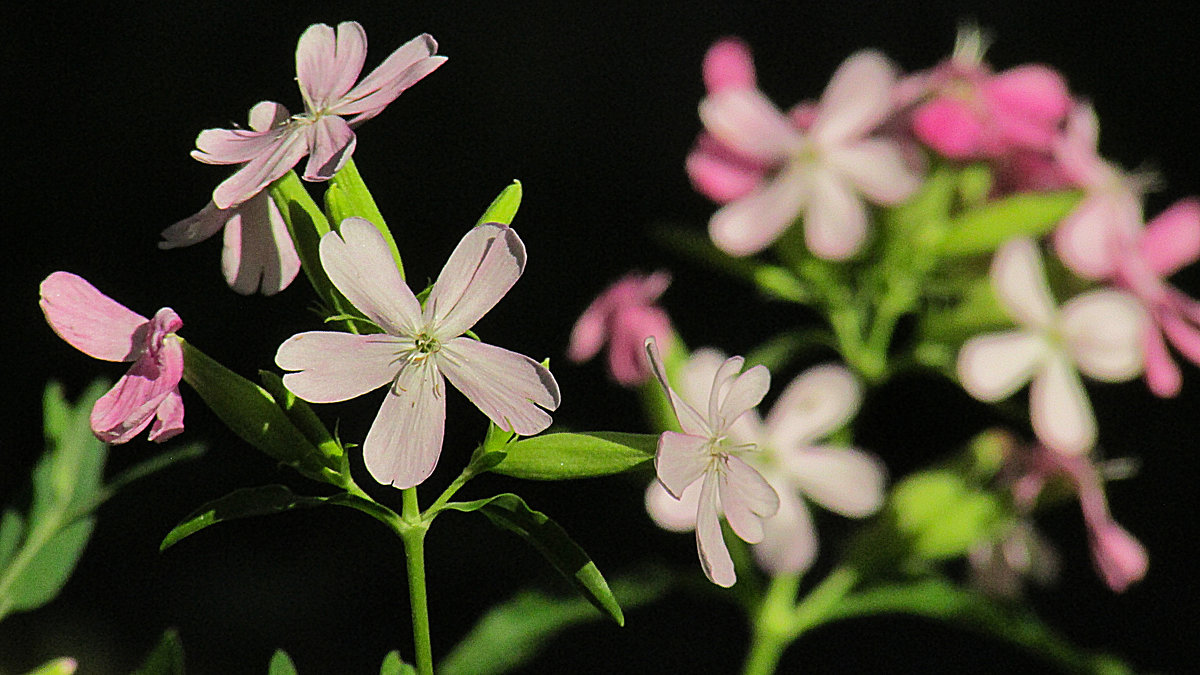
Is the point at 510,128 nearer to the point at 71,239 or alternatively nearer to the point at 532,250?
the point at 532,250

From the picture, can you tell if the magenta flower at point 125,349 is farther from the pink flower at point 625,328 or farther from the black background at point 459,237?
the black background at point 459,237

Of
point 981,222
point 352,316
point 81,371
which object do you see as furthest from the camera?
point 81,371

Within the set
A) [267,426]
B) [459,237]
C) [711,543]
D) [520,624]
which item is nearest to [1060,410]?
[520,624]

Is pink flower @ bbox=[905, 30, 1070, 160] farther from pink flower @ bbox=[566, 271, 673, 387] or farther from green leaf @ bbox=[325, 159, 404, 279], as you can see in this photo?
green leaf @ bbox=[325, 159, 404, 279]

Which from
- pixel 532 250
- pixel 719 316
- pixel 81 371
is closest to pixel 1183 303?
pixel 719 316

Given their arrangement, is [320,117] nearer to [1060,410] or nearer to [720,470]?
[720,470]

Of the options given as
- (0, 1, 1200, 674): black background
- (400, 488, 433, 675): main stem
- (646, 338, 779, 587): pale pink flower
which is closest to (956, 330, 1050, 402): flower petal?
(646, 338, 779, 587): pale pink flower
